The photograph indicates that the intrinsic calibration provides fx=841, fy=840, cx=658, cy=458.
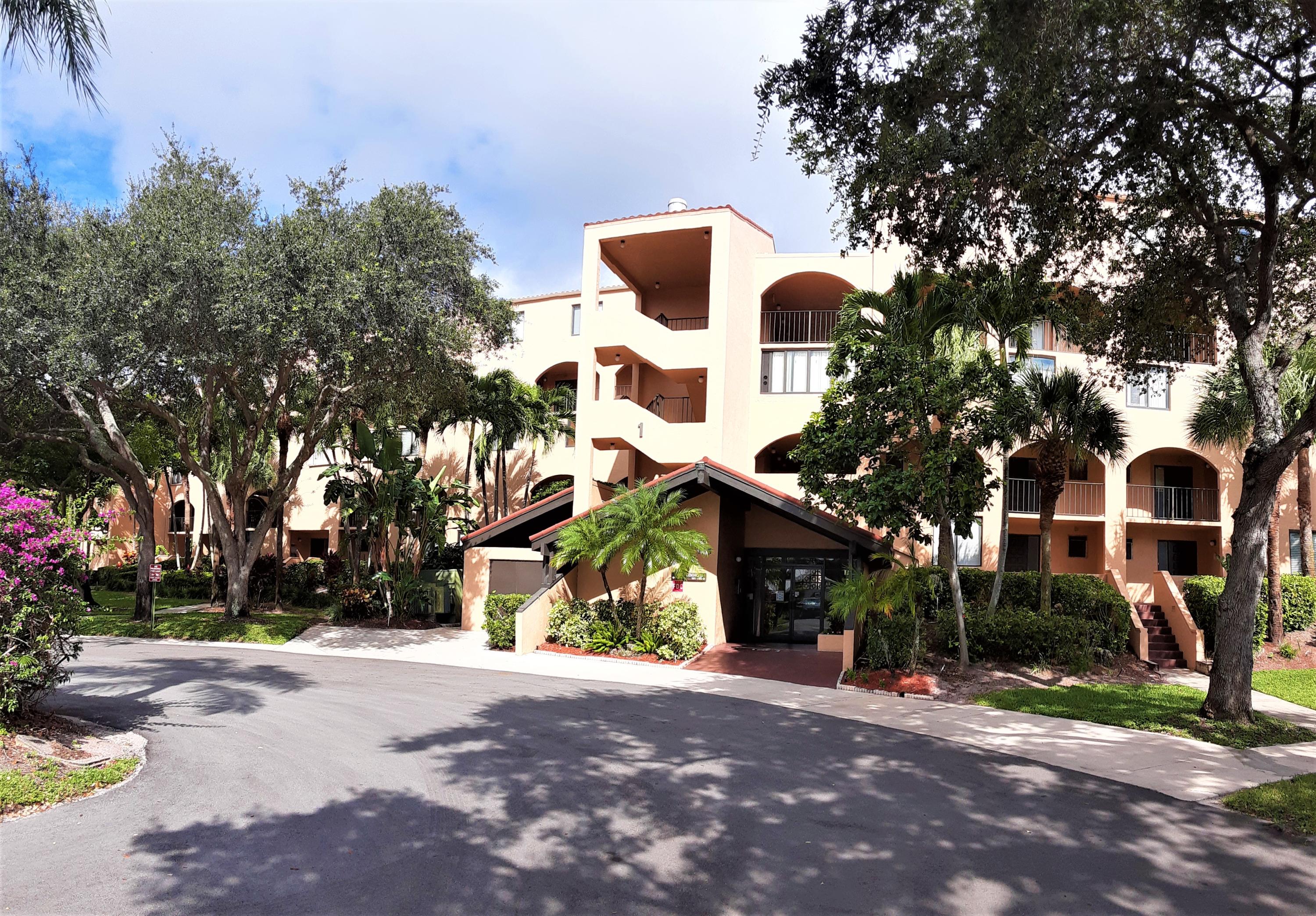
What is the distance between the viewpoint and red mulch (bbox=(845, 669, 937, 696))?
15758 millimetres

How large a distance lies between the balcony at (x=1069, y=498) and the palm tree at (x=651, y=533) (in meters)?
11.6

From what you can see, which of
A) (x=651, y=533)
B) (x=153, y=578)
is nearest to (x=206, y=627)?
(x=153, y=578)

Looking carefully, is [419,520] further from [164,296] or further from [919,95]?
[919,95]

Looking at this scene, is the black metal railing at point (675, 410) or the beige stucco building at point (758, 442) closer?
the beige stucco building at point (758, 442)

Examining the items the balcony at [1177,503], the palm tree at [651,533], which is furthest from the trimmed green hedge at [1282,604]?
the palm tree at [651,533]

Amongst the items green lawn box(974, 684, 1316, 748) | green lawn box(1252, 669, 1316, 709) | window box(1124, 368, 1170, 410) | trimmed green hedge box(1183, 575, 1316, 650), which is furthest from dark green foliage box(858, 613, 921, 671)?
window box(1124, 368, 1170, 410)

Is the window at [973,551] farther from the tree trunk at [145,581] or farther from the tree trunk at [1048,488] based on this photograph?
the tree trunk at [145,581]

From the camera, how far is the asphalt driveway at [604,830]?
606 centimetres

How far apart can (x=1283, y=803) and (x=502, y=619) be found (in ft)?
53.0

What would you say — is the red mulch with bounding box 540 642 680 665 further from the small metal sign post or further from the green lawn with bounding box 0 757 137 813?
the green lawn with bounding box 0 757 137 813

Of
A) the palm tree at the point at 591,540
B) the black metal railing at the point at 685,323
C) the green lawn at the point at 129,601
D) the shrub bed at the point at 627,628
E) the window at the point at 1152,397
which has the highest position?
the black metal railing at the point at 685,323

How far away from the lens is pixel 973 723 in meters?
13.2

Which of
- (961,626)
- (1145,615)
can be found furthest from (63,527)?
(1145,615)

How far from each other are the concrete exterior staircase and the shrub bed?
36.9 feet
